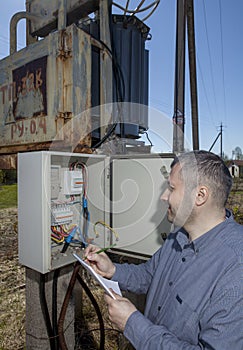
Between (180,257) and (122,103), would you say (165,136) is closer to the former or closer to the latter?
(122,103)

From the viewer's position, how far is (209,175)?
0.88 meters

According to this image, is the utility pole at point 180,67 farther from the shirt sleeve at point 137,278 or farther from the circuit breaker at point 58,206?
the shirt sleeve at point 137,278

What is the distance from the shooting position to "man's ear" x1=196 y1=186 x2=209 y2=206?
88 centimetres

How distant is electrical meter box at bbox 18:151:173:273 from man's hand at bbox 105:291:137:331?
1.66 feet

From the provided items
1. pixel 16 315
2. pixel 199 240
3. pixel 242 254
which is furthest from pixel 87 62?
pixel 16 315

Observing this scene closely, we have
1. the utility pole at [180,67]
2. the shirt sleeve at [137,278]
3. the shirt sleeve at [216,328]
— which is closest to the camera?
the shirt sleeve at [216,328]

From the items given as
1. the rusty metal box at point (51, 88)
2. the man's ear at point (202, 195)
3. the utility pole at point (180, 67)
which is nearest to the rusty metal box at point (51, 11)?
the rusty metal box at point (51, 88)

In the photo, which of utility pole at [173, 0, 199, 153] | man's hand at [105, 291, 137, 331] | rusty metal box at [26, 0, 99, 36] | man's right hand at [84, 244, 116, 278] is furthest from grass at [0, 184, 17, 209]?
man's hand at [105, 291, 137, 331]

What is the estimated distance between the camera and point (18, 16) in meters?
1.86

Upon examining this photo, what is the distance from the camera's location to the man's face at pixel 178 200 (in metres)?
0.92

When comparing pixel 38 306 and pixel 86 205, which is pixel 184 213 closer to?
pixel 86 205

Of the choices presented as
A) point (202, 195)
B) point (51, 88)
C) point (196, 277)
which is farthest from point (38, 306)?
point (51, 88)

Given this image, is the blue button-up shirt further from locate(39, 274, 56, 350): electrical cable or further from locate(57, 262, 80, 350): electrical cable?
locate(39, 274, 56, 350): electrical cable

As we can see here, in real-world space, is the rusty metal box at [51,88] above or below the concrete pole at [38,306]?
above
